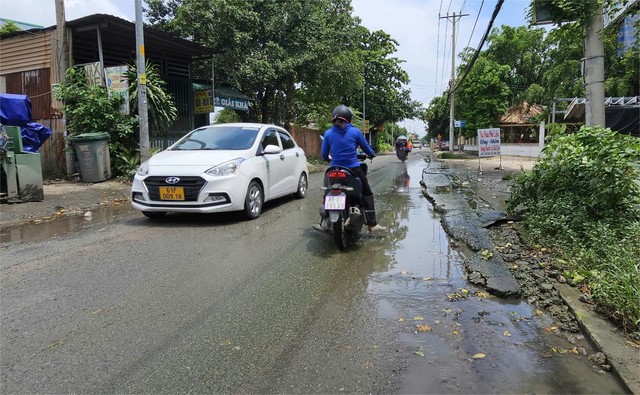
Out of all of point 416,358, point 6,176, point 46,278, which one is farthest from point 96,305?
point 6,176

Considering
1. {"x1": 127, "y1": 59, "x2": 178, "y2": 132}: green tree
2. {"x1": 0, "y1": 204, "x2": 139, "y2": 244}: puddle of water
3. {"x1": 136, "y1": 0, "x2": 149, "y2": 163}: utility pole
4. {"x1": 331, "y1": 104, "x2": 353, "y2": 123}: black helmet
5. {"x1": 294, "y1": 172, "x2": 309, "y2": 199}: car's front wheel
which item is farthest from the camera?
{"x1": 127, "y1": 59, "x2": 178, "y2": 132}: green tree

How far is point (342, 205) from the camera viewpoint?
18.3 feet

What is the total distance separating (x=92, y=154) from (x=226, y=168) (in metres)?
6.36

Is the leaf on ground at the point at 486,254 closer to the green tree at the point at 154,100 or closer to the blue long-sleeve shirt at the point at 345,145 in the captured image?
the blue long-sleeve shirt at the point at 345,145

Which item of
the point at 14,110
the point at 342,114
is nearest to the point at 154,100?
the point at 14,110

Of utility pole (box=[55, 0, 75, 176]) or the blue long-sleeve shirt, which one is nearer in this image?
the blue long-sleeve shirt

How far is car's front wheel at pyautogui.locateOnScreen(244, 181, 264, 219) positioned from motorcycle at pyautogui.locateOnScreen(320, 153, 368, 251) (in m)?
1.79

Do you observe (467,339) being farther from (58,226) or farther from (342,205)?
(58,226)

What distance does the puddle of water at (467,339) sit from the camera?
277cm

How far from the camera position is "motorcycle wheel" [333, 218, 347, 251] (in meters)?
5.68

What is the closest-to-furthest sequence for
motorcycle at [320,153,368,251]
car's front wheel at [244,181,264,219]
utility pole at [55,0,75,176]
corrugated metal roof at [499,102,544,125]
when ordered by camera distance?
motorcycle at [320,153,368,251]
car's front wheel at [244,181,264,219]
utility pole at [55,0,75,176]
corrugated metal roof at [499,102,544,125]

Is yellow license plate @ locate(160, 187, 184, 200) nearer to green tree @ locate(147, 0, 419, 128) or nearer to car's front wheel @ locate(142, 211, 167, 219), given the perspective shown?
car's front wheel @ locate(142, 211, 167, 219)

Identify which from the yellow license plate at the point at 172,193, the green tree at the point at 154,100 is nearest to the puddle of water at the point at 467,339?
the yellow license plate at the point at 172,193

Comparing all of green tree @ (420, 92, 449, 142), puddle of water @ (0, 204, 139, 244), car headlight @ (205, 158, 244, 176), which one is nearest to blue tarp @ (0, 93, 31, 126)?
puddle of water @ (0, 204, 139, 244)
